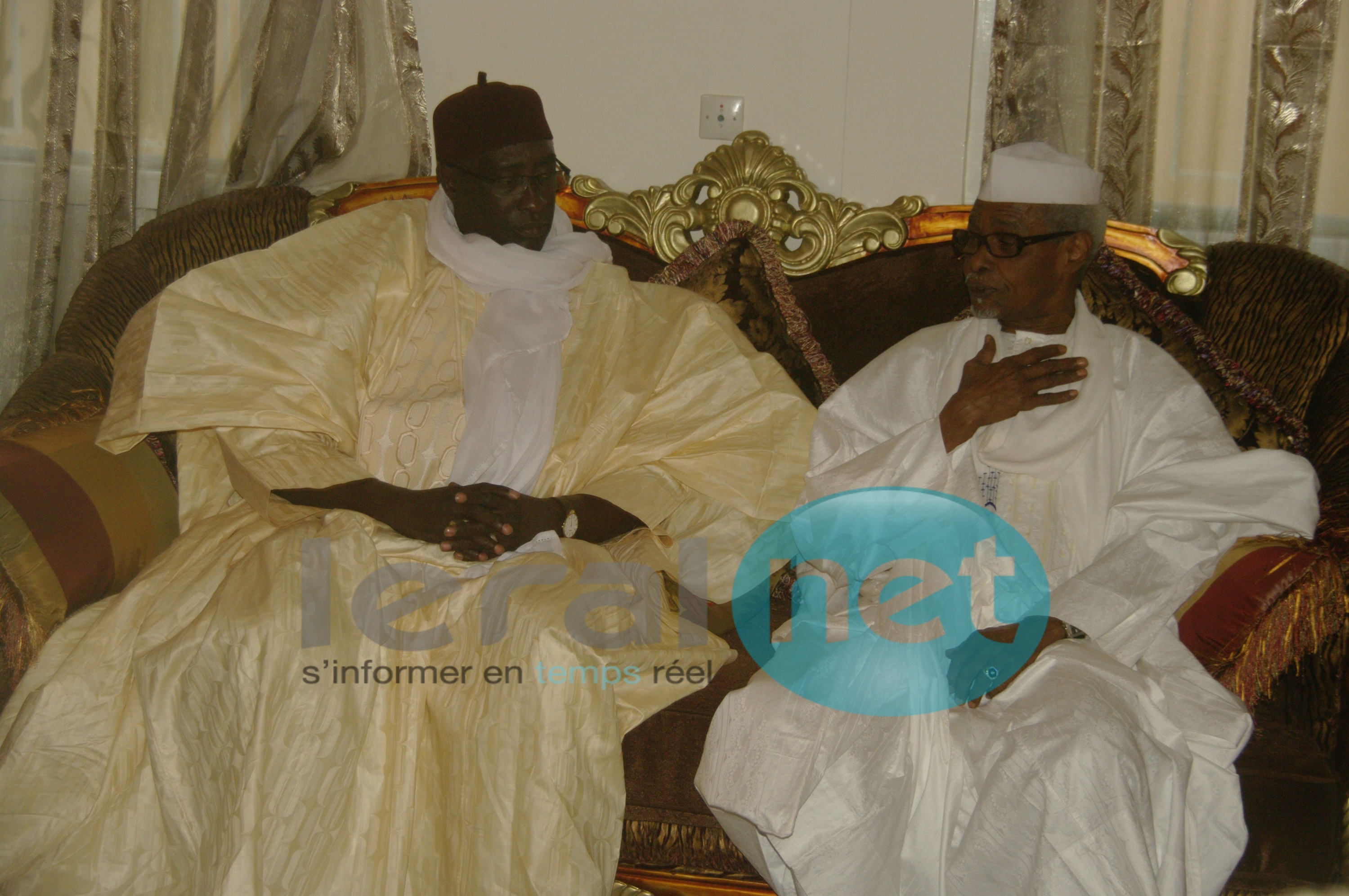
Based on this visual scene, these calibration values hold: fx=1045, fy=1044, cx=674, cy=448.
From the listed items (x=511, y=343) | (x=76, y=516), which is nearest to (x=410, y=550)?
(x=511, y=343)

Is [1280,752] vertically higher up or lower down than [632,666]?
lower down

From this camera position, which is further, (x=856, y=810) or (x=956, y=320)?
(x=956, y=320)

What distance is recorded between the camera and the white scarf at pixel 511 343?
219 cm

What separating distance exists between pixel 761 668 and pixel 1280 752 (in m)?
0.96

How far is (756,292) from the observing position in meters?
2.65

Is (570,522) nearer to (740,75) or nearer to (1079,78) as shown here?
(740,75)

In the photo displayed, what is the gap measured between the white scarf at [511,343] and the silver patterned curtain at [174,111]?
2.60 ft

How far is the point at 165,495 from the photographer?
7.24 ft

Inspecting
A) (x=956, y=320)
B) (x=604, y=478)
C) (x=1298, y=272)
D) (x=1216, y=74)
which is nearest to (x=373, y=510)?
(x=604, y=478)

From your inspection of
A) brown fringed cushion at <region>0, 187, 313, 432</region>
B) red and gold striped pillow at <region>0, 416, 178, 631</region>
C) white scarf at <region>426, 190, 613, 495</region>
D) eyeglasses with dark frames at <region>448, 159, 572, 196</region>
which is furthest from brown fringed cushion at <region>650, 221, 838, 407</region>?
red and gold striped pillow at <region>0, 416, 178, 631</region>

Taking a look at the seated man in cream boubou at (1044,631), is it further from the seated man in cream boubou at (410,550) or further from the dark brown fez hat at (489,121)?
the dark brown fez hat at (489,121)

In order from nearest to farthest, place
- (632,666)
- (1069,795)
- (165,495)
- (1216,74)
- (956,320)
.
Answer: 1. (1069,795)
2. (632,666)
3. (165,495)
4. (956,320)
5. (1216,74)

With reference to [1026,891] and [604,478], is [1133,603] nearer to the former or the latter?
[1026,891]

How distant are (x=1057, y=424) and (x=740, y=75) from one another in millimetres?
1517
